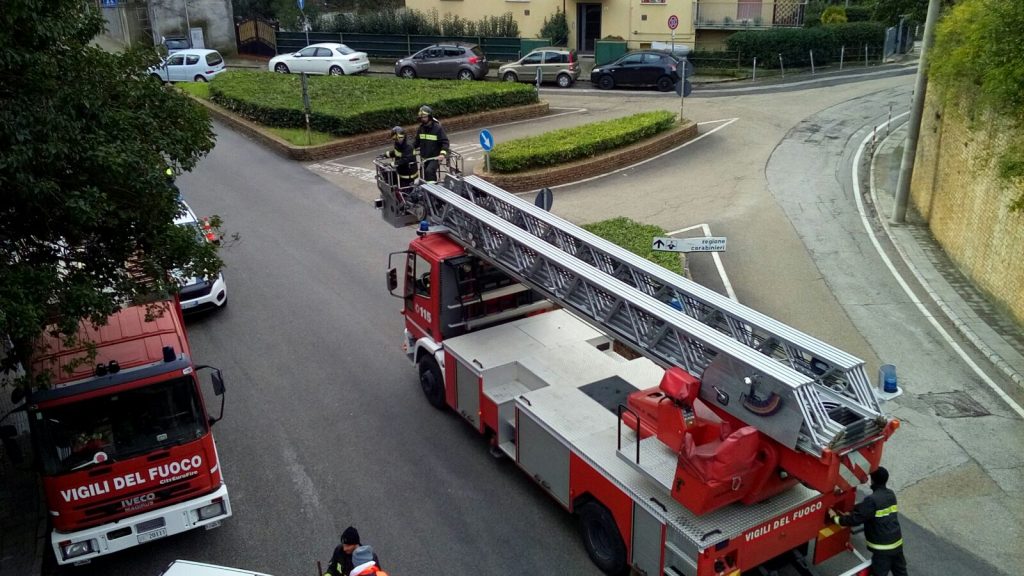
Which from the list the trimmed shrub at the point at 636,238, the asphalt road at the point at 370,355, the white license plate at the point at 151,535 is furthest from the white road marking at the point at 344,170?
the white license plate at the point at 151,535

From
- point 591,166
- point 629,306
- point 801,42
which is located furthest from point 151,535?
point 801,42

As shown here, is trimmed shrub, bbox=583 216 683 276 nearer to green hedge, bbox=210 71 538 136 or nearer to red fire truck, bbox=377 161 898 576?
red fire truck, bbox=377 161 898 576

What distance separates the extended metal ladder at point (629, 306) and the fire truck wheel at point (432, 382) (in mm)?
1757

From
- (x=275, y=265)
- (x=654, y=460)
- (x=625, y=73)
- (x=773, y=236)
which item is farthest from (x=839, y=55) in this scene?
(x=654, y=460)

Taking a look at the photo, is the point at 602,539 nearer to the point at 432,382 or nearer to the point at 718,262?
the point at 432,382

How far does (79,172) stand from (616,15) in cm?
3195

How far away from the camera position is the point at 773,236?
17.2 m

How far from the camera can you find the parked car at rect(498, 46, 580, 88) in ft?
104

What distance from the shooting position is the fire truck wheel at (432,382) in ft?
35.3

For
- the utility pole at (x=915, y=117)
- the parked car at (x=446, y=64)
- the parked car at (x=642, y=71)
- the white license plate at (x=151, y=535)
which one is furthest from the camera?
the parked car at (x=446, y=64)

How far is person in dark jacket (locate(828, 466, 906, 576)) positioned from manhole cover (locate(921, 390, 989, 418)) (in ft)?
14.9

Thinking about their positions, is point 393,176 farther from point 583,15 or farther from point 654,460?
point 583,15

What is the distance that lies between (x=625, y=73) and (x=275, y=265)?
18.9 m

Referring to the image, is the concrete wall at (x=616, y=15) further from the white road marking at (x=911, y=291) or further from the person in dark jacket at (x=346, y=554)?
the person in dark jacket at (x=346, y=554)
